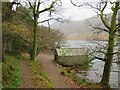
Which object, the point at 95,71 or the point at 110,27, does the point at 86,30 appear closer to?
the point at 110,27

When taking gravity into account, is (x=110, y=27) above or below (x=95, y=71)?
above

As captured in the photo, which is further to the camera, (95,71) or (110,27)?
(95,71)

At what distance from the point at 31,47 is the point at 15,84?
6.72m

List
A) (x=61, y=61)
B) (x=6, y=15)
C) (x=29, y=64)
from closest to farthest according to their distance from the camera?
(x=6, y=15) → (x=29, y=64) → (x=61, y=61)

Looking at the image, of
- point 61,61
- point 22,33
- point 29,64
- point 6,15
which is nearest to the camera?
point 6,15

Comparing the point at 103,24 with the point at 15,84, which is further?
the point at 103,24

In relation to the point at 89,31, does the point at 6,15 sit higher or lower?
higher

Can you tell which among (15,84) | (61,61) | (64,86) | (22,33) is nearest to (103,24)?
(64,86)

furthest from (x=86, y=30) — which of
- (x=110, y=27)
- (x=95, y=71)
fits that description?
(x=95, y=71)

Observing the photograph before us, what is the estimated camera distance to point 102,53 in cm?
865

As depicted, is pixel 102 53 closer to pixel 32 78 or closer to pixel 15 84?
pixel 32 78

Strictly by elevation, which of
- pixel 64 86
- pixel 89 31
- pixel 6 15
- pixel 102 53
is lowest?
pixel 64 86

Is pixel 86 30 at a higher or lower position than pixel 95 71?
higher

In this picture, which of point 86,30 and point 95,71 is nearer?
point 86,30
